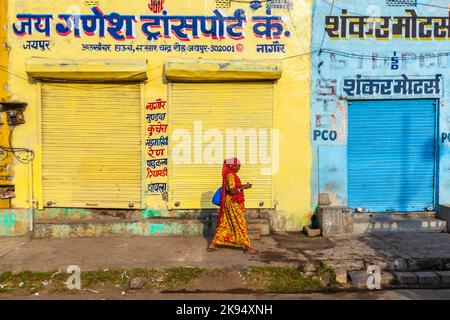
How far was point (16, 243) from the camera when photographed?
7.71 m

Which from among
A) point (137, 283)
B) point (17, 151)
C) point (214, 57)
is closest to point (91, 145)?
point (17, 151)

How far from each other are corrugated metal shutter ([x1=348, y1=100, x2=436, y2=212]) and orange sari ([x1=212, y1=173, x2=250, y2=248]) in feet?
9.40

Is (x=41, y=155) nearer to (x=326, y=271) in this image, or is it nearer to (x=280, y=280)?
(x=280, y=280)

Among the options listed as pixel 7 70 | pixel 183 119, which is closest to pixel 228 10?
pixel 183 119

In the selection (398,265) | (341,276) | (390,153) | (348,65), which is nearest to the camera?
(341,276)

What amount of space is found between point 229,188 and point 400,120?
4112 millimetres

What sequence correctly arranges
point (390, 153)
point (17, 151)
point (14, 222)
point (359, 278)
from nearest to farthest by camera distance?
point (359, 278), point (14, 222), point (17, 151), point (390, 153)

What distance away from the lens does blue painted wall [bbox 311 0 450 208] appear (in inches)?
332

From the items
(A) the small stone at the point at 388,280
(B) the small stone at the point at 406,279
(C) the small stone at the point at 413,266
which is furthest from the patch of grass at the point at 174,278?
(C) the small stone at the point at 413,266

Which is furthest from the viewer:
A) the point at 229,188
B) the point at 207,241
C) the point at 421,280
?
the point at 207,241

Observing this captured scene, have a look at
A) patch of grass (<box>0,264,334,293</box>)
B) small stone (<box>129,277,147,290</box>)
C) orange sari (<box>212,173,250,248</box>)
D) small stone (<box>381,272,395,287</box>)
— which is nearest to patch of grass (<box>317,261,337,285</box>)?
patch of grass (<box>0,264,334,293</box>)

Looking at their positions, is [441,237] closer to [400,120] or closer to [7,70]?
[400,120]

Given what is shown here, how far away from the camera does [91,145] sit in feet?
27.5

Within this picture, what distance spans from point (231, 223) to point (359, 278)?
2147 millimetres
